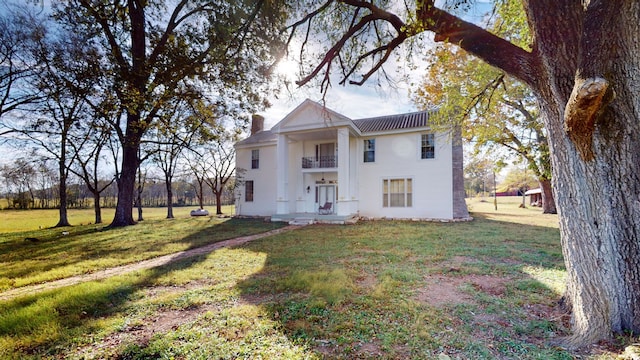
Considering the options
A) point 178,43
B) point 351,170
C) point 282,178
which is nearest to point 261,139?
point 282,178

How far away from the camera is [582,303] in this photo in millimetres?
2979

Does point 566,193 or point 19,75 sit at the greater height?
point 19,75

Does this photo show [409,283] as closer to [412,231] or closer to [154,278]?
[154,278]

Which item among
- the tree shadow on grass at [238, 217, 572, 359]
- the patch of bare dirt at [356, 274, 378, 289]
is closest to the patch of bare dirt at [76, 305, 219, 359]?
the tree shadow on grass at [238, 217, 572, 359]

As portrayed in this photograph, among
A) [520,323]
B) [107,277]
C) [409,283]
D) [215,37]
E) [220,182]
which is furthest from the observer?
[220,182]

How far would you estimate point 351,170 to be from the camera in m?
15.9

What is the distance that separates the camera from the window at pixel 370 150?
52.7 ft

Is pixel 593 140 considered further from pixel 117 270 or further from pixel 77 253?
pixel 77 253

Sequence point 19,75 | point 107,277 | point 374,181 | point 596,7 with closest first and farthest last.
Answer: point 596,7
point 107,277
point 19,75
point 374,181

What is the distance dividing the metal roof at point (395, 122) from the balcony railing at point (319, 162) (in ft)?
8.62

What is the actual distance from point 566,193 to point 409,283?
278 centimetres

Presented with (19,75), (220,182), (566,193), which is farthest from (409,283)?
(220,182)

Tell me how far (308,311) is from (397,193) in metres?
12.7

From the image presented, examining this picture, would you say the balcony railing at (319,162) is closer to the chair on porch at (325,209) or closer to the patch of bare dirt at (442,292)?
the chair on porch at (325,209)
